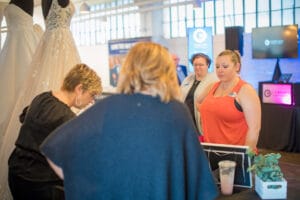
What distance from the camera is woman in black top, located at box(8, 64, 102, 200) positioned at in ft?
4.96

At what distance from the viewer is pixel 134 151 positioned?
1.10 meters

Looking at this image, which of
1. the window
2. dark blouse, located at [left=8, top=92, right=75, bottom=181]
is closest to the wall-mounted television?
the window

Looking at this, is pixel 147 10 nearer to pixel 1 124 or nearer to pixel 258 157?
pixel 1 124

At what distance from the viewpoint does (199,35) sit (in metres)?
7.51

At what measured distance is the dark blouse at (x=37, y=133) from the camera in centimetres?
148

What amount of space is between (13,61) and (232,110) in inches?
48.3

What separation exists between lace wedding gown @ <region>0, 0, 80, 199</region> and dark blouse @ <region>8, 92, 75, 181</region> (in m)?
0.39

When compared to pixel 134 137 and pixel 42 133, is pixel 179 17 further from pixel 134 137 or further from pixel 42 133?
pixel 134 137

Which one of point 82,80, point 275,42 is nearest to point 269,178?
point 82,80

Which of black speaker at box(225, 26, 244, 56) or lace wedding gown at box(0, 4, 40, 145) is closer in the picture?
lace wedding gown at box(0, 4, 40, 145)

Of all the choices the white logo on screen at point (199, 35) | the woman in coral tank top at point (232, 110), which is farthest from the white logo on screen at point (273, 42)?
the woman in coral tank top at point (232, 110)

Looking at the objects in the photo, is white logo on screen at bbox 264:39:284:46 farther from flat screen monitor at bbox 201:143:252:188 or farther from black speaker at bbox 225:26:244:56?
flat screen monitor at bbox 201:143:252:188

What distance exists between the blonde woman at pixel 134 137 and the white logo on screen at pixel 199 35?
647 centimetres

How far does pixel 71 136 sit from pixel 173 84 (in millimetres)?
341
